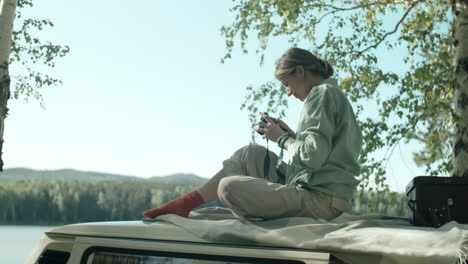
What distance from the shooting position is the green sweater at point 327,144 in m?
2.65

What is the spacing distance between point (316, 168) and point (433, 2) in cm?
777

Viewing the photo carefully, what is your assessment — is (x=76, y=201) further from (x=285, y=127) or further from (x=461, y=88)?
(x=285, y=127)

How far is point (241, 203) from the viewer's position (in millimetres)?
2643

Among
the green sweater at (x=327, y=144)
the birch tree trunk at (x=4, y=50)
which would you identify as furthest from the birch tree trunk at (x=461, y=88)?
the birch tree trunk at (x=4, y=50)

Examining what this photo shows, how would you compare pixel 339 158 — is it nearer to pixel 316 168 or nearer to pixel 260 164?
pixel 316 168

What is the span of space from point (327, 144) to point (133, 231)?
1.01 metres

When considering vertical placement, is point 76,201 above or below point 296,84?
below

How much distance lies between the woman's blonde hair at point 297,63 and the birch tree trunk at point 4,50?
4.03 metres

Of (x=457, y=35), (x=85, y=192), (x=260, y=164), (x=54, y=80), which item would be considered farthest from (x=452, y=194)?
(x=85, y=192)

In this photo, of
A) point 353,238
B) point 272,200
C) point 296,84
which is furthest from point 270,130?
point 353,238

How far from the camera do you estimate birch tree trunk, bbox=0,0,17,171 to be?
6.02 metres

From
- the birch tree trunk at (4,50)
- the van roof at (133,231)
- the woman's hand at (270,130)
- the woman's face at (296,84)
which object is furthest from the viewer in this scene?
the birch tree trunk at (4,50)

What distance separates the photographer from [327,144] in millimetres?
2658

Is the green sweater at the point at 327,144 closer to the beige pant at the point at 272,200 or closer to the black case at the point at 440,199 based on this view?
the beige pant at the point at 272,200
